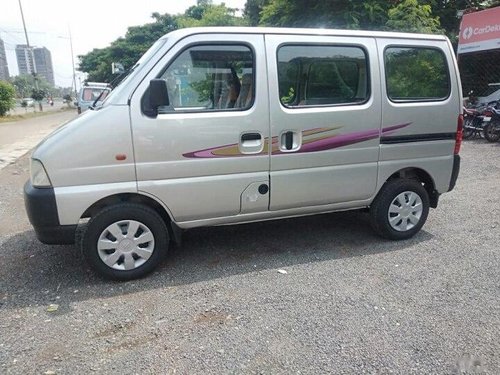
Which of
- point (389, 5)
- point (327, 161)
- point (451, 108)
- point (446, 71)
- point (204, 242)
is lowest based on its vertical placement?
point (204, 242)

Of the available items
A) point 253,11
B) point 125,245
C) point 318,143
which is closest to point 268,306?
point 125,245

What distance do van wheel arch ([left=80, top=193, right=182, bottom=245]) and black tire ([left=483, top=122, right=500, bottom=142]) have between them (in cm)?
1068

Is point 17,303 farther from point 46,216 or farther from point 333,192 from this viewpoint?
point 333,192

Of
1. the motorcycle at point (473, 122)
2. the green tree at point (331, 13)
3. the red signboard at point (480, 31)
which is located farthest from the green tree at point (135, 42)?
the motorcycle at point (473, 122)

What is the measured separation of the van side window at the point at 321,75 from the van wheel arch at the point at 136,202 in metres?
1.47

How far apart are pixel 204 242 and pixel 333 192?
1.50 meters

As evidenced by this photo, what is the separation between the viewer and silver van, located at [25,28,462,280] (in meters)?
3.24

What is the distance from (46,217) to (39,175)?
0.34m

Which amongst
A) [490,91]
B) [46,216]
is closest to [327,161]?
[46,216]

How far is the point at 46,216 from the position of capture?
126 inches

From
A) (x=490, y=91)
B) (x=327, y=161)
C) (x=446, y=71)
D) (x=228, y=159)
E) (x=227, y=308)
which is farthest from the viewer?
(x=490, y=91)

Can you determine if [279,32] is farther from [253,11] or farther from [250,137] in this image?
[253,11]

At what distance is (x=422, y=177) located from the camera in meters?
4.47

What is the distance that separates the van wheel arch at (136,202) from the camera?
3.39 meters
